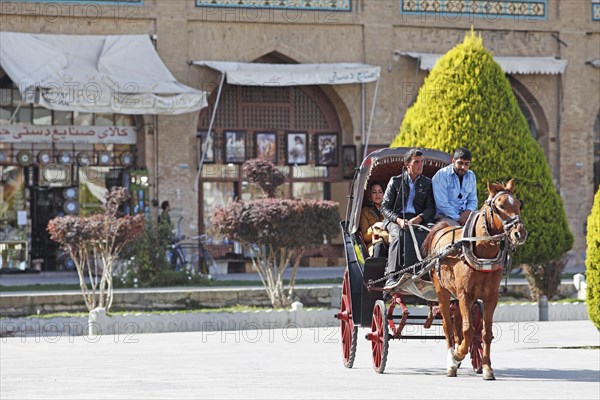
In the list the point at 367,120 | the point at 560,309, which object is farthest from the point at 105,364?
the point at 367,120

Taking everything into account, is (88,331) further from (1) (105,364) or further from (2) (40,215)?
(2) (40,215)

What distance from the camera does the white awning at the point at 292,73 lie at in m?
30.0

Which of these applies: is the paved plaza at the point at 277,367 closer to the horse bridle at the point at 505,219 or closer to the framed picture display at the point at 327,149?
the horse bridle at the point at 505,219

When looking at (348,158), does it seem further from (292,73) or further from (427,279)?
(427,279)

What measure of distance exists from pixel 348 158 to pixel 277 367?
1804cm

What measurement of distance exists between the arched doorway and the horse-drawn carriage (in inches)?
694

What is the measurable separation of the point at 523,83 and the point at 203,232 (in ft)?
27.9

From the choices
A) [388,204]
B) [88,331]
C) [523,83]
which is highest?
[523,83]

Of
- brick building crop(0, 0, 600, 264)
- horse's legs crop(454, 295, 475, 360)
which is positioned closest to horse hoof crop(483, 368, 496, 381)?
horse's legs crop(454, 295, 475, 360)

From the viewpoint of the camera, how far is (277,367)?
1420cm

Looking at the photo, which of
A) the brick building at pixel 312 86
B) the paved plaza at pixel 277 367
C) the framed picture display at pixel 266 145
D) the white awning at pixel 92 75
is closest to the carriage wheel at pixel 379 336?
the paved plaza at pixel 277 367

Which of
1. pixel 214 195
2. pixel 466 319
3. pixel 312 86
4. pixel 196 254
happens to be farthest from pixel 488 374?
pixel 312 86

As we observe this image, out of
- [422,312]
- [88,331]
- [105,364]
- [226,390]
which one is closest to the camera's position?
[226,390]

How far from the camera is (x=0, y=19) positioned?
29.6 metres
